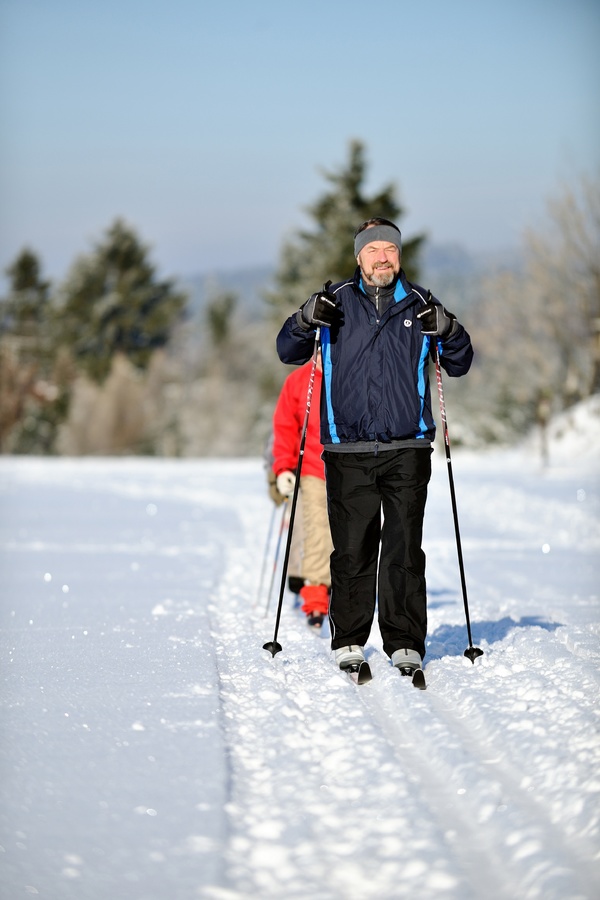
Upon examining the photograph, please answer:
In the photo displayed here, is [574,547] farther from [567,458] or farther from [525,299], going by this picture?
[525,299]

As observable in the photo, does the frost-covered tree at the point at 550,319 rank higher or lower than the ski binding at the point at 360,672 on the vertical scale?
higher

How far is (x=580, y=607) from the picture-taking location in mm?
6758

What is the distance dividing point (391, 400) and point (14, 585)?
4.16m

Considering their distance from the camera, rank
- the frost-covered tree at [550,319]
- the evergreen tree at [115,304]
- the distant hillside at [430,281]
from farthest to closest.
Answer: the evergreen tree at [115,304], the distant hillside at [430,281], the frost-covered tree at [550,319]

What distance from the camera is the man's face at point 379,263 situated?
4.47 metres

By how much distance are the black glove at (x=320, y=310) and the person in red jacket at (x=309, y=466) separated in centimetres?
159

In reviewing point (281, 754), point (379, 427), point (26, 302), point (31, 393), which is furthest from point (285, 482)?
point (26, 302)

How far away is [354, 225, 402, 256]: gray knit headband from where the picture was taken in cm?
453

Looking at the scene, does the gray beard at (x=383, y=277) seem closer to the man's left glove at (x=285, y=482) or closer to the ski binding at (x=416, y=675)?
the man's left glove at (x=285, y=482)

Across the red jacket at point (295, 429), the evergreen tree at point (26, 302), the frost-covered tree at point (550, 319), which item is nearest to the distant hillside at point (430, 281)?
the frost-covered tree at point (550, 319)

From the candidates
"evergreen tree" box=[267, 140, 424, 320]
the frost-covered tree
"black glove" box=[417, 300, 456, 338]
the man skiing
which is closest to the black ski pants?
the man skiing

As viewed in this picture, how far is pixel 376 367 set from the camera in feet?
14.6

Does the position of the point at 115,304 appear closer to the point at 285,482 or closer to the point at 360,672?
the point at 285,482

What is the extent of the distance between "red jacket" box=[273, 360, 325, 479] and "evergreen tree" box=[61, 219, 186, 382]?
43761 mm
